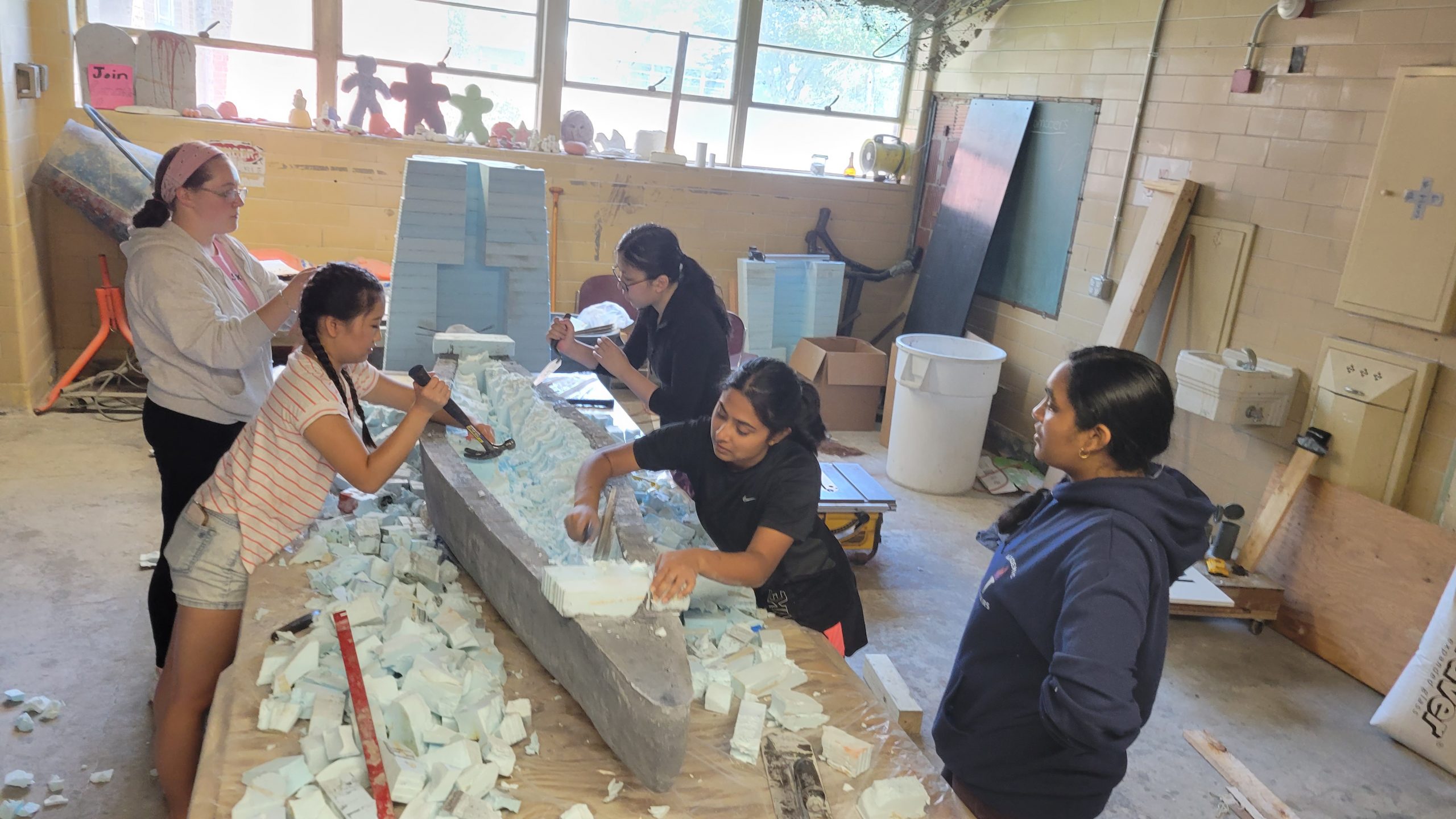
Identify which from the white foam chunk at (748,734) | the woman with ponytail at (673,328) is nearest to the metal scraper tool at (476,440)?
the woman with ponytail at (673,328)

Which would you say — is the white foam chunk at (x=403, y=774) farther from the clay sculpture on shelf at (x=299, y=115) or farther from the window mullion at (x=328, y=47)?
the window mullion at (x=328, y=47)

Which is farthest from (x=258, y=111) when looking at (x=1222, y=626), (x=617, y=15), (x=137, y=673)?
(x=1222, y=626)

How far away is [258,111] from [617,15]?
8.65 ft

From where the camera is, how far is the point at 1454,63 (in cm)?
386

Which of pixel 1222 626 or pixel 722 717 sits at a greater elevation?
pixel 722 717

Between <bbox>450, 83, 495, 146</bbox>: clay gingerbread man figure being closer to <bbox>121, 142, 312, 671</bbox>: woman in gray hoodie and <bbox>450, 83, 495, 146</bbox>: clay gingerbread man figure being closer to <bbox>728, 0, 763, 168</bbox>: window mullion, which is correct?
<bbox>728, 0, 763, 168</bbox>: window mullion

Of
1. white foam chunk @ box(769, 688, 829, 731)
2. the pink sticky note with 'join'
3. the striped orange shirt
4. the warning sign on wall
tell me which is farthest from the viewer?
the warning sign on wall

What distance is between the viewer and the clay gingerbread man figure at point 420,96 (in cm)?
657

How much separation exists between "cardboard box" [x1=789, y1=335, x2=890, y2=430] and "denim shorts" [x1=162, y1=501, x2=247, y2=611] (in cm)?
478

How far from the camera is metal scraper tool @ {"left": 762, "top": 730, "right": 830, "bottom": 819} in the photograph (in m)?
1.72

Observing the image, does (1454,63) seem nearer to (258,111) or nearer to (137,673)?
(137,673)

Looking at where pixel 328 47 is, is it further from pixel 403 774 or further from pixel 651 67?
pixel 403 774

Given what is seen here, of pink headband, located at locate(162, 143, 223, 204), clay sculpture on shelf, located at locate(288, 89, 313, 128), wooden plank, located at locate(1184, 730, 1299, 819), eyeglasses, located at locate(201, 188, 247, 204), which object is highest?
clay sculpture on shelf, located at locate(288, 89, 313, 128)

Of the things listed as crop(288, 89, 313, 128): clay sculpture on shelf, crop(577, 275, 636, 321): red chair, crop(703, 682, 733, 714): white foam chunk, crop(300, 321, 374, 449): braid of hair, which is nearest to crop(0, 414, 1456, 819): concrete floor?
crop(300, 321, 374, 449): braid of hair
